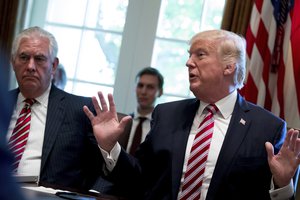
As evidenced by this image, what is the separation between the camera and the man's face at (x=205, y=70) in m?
2.25

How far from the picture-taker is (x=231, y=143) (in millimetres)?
2109

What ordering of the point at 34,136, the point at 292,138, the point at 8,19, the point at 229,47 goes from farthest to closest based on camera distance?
the point at 8,19
the point at 34,136
the point at 229,47
the point at 292,138

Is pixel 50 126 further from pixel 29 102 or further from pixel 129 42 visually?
pixel 129 42

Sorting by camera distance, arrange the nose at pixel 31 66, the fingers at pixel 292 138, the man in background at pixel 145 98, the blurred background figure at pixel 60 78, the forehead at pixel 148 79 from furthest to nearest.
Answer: the blurred background figure at pixel 60 78 < the forehead at pixel 148 79 < the man in background at pixel 145 98 < the nose at pixel 31 66 < the fingers at pixel 292 138

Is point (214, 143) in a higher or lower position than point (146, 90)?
lower

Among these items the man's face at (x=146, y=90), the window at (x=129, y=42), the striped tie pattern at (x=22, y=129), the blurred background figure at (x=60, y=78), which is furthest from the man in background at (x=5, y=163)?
the window at (x=129, y=42)

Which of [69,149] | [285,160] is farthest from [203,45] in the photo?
[69,149]

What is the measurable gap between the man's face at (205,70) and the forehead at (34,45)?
2.67 feet

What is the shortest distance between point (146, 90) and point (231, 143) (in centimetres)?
183

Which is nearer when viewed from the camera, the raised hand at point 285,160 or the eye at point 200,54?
the raised hand at point 285,160

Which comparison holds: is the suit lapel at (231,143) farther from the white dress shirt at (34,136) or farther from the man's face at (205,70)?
the white dress shirt at (34,136)

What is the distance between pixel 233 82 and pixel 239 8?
5.25ft

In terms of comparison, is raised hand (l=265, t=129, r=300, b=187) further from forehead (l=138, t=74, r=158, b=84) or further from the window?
the window

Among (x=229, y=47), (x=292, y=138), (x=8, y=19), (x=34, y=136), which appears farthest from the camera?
(x=8, y=19)
